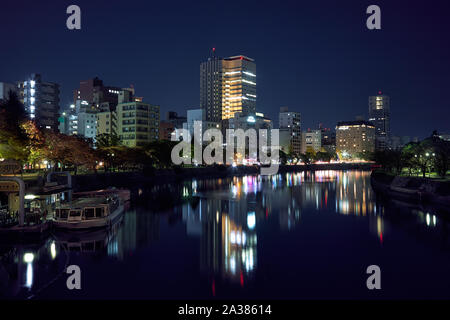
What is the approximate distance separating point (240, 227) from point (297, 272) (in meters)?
12.7

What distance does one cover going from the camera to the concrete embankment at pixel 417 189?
4093cm

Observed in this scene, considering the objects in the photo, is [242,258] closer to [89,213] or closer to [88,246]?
[88,246]

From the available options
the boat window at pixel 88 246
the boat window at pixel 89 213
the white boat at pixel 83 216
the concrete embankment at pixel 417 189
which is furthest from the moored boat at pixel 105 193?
the concrete embankment at pixel 417 189

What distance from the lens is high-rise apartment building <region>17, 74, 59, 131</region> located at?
4328 inches

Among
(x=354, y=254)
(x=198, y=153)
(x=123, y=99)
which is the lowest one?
(x=354, y=254)

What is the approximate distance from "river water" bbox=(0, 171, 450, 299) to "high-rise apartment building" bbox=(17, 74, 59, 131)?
89284mm

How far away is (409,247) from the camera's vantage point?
25.1 meters

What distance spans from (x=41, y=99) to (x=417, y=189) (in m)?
110

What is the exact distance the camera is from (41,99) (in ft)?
368

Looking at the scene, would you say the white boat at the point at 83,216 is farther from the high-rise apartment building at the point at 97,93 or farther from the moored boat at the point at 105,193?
the high-rise apartment building at the point at 97,93

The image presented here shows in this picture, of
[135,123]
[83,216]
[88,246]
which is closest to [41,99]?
[135,123]

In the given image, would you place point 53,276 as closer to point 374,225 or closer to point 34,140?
point 374,225
